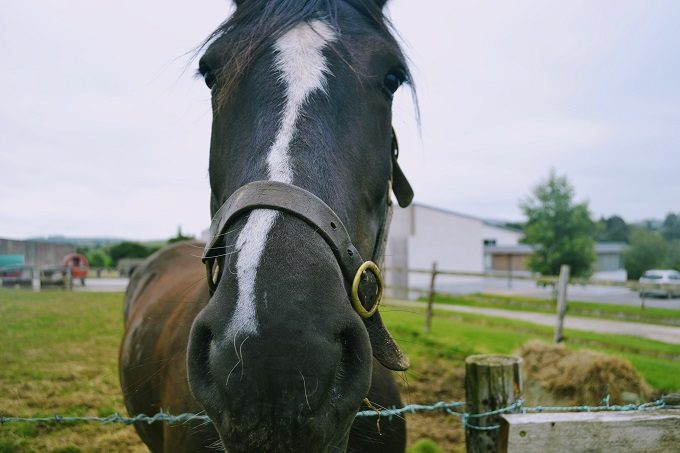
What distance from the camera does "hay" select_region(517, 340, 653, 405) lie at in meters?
5.01

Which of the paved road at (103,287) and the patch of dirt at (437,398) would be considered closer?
the patch of dirt at (437,398)

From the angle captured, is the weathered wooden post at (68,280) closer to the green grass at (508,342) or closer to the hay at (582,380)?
the green grass at (508,342)

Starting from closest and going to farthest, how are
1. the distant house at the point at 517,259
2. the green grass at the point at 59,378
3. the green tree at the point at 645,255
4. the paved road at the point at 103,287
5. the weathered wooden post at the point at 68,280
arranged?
the green grass at the point at 59,378
the weathered wooden post at the point at 68,280
the paved road at the point at 103,287
the green tree at the point at 645,255
the distant house at the point at 517,259

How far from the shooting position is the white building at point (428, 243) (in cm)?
2438

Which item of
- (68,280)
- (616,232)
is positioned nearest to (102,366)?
(68,280)

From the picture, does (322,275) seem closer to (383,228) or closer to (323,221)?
(323,221)

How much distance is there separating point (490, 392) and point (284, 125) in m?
1.59

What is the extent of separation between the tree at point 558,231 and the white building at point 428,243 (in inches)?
142

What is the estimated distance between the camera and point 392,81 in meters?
1.91

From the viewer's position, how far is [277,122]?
145cm

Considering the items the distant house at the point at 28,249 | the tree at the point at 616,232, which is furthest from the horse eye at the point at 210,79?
the tree at the point at 616,232

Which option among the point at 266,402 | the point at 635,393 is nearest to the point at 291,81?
the point at 266,402

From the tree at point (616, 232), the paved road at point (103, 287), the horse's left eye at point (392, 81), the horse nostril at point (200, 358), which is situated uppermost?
the tree at point (616, 232)

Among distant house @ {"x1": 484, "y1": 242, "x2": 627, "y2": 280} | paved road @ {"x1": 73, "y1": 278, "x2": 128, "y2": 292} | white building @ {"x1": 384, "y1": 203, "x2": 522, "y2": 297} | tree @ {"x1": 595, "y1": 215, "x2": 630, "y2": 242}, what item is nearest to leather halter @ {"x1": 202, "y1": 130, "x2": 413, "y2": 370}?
white building @ {"x1": 384, "y1": 203, "x2": 522, "y2": 297}
